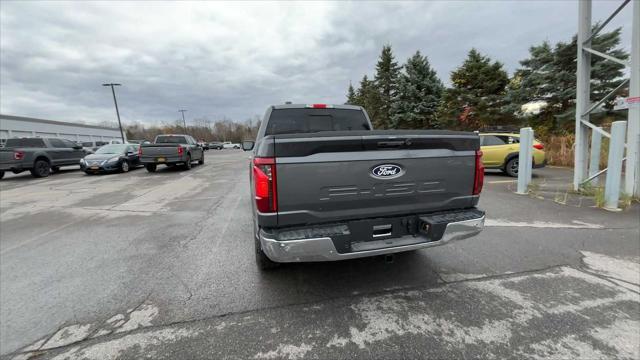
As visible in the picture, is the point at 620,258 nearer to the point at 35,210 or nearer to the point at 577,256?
the point at 577,256

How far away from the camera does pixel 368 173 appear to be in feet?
7.74

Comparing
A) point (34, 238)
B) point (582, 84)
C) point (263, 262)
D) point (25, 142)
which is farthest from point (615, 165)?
point (25, 142)

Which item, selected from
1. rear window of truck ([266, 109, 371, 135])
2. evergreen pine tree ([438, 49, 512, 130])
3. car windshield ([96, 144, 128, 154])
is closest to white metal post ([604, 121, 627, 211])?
rear window of truck ([266, 109, 371, 135])

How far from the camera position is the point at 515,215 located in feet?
17.8

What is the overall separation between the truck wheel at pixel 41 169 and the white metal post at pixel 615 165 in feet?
67.1

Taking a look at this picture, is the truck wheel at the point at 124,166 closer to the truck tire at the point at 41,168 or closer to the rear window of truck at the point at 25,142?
the truck tire at the point at 41,168

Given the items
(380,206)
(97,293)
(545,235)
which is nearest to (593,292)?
(545,235)

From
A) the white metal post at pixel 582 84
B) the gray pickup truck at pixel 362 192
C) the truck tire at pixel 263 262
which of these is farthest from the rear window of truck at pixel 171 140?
the white metal post at pixel 582 84

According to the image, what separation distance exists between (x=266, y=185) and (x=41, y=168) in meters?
17.0

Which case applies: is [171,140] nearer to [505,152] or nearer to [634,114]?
[505,152]

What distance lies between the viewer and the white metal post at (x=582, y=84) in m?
6.39

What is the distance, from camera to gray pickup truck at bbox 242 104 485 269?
7.25 ft

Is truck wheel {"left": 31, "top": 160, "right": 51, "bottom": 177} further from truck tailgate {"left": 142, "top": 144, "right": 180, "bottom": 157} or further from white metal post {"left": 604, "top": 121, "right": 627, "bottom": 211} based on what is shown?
white metal post {"left": 604, "top": 121, "right": 627, "bottom": 211}

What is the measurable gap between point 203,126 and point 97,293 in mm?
99086
